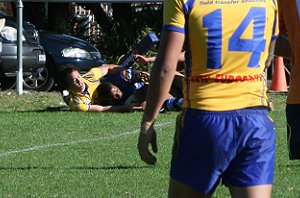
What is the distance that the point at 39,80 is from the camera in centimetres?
1730

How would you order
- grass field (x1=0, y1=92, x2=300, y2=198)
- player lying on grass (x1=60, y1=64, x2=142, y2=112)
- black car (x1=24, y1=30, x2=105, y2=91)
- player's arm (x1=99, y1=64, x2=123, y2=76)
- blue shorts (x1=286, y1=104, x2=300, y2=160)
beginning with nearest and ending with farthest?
blue shorts (x1=286, y1=104, x2=300, y2=160) < grass field (x1=0, y1=92, x2=300, y2=198) < player lying on grass (x1=60, y1=64, x2=142, y2=112) < player's arm (x1=99, y1=64, x2=123, y2=76) < black car (x1=24, y1=30, x2=105, y2=91)

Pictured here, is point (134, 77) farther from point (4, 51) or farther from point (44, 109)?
point (4, 51)

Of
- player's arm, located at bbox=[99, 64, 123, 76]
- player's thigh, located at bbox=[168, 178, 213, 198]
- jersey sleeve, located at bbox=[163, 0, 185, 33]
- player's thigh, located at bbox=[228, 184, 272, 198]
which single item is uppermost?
jersey sleeve, located at bbox=[163, 0, 185, 33]

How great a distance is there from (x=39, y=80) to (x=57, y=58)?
0.59 m

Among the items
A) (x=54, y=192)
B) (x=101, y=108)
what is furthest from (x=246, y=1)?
(x=101, y=108)

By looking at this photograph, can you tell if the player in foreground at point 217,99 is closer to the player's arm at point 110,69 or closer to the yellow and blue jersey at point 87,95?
the yellow and blue jersey at point 87,95

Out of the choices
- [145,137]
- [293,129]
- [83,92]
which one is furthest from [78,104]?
[145,137]

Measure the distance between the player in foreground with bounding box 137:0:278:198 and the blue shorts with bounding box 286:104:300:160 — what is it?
1.36m

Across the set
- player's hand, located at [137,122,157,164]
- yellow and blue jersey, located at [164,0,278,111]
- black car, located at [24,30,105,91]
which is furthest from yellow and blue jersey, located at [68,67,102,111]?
yellow and blue jersey, located at [164,0,278,111]

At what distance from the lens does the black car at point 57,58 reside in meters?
17.0

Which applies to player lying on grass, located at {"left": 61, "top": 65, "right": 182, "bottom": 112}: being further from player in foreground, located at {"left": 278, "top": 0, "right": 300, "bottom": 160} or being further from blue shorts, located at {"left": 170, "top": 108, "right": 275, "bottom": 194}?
blue shorts, located at {"left": 170, "top": 108, "right": 275, "bottom": 194}

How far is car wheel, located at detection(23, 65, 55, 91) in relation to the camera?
1692 cm

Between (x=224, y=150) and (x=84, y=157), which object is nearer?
(x=224, y=150)

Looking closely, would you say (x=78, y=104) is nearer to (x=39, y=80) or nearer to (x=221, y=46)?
(x=39, y=80)
